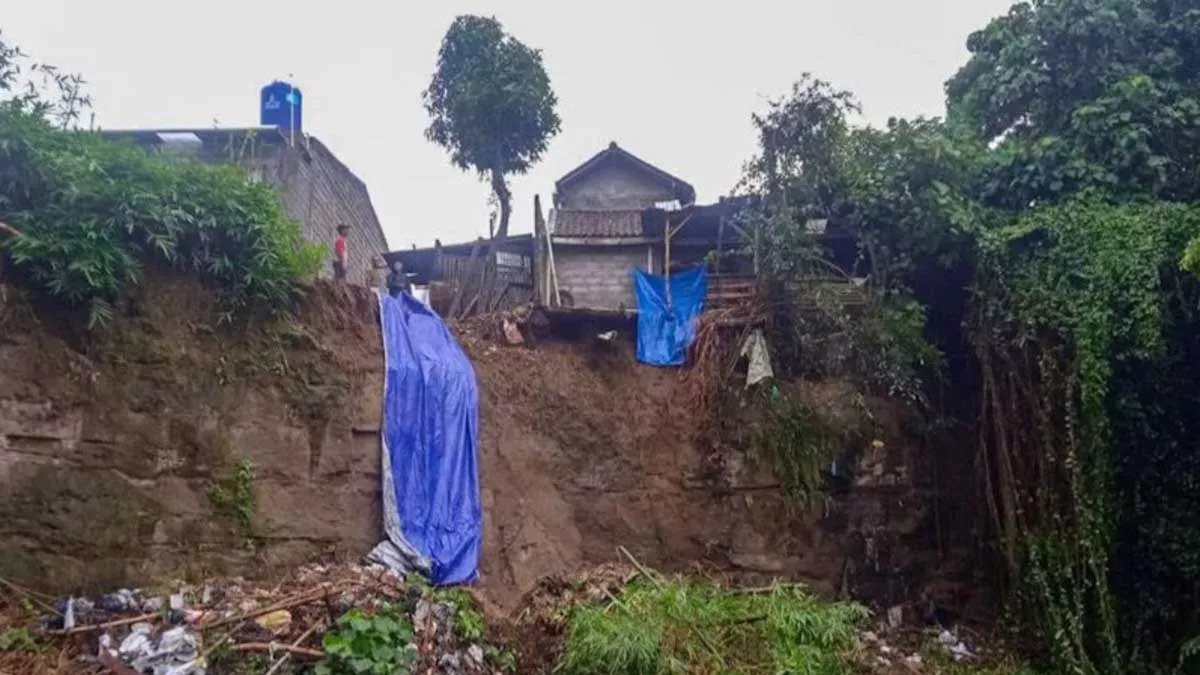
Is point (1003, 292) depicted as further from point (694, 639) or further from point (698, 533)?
point (694, 639)

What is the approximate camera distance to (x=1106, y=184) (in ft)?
30.4

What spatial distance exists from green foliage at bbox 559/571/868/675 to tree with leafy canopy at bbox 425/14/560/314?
8.04m

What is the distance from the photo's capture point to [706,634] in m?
7.35

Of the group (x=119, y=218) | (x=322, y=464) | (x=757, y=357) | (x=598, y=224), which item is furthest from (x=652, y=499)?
(x=598, y=224)

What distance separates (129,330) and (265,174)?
4972mm

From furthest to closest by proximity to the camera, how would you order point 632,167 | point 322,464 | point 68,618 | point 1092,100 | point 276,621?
point 632,167
point 1092,100
point 322,464
point 276,621
point 68,618

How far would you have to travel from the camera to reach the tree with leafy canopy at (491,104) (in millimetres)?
14859

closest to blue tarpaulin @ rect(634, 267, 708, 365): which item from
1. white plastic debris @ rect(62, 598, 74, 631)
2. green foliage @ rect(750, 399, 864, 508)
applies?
green foliage @ rect(750, 399, 864, 508)

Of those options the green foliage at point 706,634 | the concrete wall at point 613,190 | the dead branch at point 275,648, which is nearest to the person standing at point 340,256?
the concrete wall at point 613,190

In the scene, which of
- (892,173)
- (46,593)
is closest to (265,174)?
(46,593)

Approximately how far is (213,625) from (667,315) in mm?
5606

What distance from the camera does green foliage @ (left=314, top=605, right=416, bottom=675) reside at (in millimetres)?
6164

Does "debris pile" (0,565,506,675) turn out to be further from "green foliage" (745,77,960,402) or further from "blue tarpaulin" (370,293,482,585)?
"green foliage" (745,77,960,402)

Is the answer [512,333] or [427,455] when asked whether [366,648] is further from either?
[512,333]
